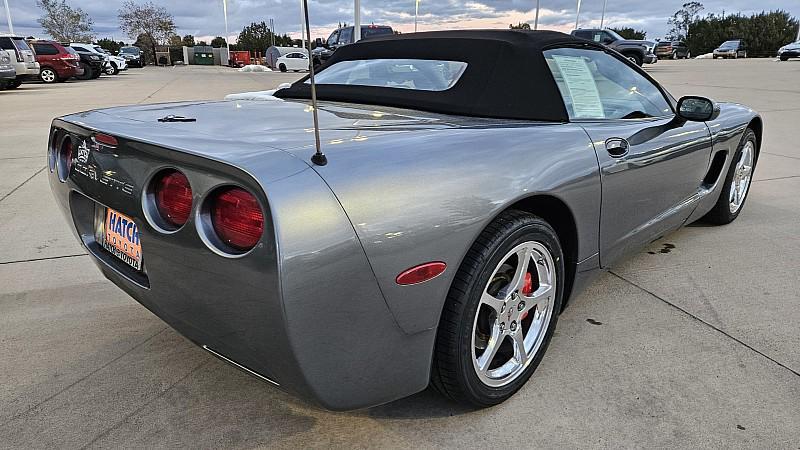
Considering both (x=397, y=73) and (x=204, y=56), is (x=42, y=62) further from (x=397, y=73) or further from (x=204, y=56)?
(x=204, y=56)

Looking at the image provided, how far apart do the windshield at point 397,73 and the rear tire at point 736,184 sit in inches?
94.6

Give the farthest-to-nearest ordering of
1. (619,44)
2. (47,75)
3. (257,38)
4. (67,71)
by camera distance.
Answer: (257,38) → (619,44) → (67,71) → (47,75)

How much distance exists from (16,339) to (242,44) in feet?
224

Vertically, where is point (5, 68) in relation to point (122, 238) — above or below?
above

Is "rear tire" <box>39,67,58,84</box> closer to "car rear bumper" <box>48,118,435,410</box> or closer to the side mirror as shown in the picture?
"car rear bumper" <box>48,118,435,410</box>

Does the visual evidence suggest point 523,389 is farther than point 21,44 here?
No

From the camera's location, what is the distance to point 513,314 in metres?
2.12

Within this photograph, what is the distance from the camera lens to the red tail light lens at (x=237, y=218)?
146 cm

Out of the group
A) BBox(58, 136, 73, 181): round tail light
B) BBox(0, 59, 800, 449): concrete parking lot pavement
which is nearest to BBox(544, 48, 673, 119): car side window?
BBox(0, 59, 800, 449): concrete parking lot pavement

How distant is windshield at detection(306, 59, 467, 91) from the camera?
253cm

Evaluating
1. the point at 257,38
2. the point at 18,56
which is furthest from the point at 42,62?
the point at 257,38

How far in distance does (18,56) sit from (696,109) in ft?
68.3

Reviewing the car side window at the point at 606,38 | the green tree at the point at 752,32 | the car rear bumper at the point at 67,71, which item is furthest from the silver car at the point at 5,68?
the green tree at the point at 752,32

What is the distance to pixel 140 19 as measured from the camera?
6712cm
